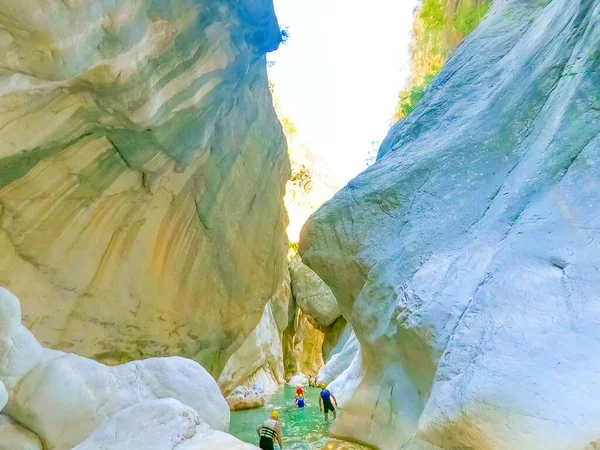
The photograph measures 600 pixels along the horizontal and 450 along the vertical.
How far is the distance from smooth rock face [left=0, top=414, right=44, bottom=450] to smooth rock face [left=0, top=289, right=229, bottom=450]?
0.22ft

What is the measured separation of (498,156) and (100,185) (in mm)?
7395

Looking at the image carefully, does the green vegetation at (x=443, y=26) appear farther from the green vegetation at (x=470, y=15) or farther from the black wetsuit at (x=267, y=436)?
the black wetsuit at (x=267, y=436)

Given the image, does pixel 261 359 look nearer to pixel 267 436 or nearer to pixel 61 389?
pixel 267 436

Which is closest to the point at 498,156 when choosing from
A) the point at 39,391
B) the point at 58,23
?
the point at 58,23

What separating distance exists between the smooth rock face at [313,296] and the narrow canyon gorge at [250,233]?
15863 mm

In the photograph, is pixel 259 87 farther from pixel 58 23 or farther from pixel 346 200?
pixel 58 23

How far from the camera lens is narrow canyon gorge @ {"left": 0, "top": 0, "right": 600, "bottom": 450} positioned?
4.26m

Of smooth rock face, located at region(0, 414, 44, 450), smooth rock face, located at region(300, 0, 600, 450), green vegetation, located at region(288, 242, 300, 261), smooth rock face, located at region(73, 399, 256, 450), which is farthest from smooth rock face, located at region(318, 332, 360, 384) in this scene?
smooth rock face, located at region(73, 399, 256, 450)

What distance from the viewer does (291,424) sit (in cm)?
1170

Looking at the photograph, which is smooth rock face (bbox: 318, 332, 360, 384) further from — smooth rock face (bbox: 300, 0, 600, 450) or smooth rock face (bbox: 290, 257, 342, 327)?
smooth rock face (bbox: 300, 0, 600, 450)

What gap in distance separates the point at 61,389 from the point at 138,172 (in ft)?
15.4

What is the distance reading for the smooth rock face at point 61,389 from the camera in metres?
5.79

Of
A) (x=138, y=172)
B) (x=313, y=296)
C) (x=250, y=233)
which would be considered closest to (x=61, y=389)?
(x=138, y=172)

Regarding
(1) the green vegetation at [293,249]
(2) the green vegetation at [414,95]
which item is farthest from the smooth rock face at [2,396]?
(1) the green vegetation at [293,249]
